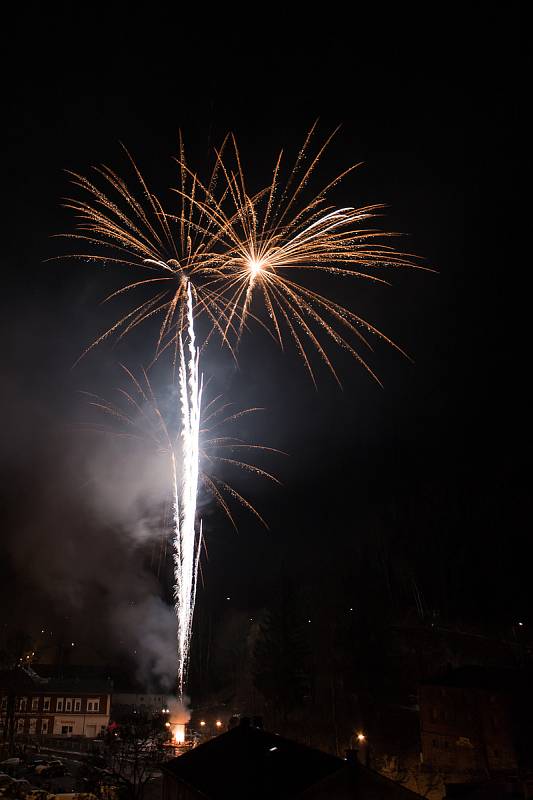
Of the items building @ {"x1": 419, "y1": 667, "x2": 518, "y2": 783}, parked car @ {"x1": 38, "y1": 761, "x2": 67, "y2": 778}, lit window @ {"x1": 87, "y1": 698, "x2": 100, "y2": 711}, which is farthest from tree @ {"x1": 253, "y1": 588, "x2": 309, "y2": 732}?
parked car @ {"x1": 38, "y1": 761, "x2": 67, "y2": 778}

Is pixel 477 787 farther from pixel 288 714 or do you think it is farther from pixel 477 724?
pixel 288 714

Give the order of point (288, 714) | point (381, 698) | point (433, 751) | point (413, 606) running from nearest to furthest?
point (433, 751)
point (381, 698)
point (288, 714)
point (413, 606)

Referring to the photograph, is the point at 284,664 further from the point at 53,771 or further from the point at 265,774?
the point at 265,774

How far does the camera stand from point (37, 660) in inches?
2896

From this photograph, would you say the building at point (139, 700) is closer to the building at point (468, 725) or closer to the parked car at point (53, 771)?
the parked car at point (53, 771)

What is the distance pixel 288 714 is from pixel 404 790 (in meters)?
41.3

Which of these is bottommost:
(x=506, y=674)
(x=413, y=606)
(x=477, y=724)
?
(x=477, y=724)

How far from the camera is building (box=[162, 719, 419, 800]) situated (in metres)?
17.1

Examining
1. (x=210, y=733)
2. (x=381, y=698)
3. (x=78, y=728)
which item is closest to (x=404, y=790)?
(x=381, y=698)

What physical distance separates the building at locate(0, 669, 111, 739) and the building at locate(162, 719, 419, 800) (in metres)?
41.3

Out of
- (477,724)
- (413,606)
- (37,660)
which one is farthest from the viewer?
(37,660)

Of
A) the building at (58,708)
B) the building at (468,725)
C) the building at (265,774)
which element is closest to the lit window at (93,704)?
the building at (58,708)

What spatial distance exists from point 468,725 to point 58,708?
151ft

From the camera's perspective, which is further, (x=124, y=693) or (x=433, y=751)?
(x=124, y=693)
